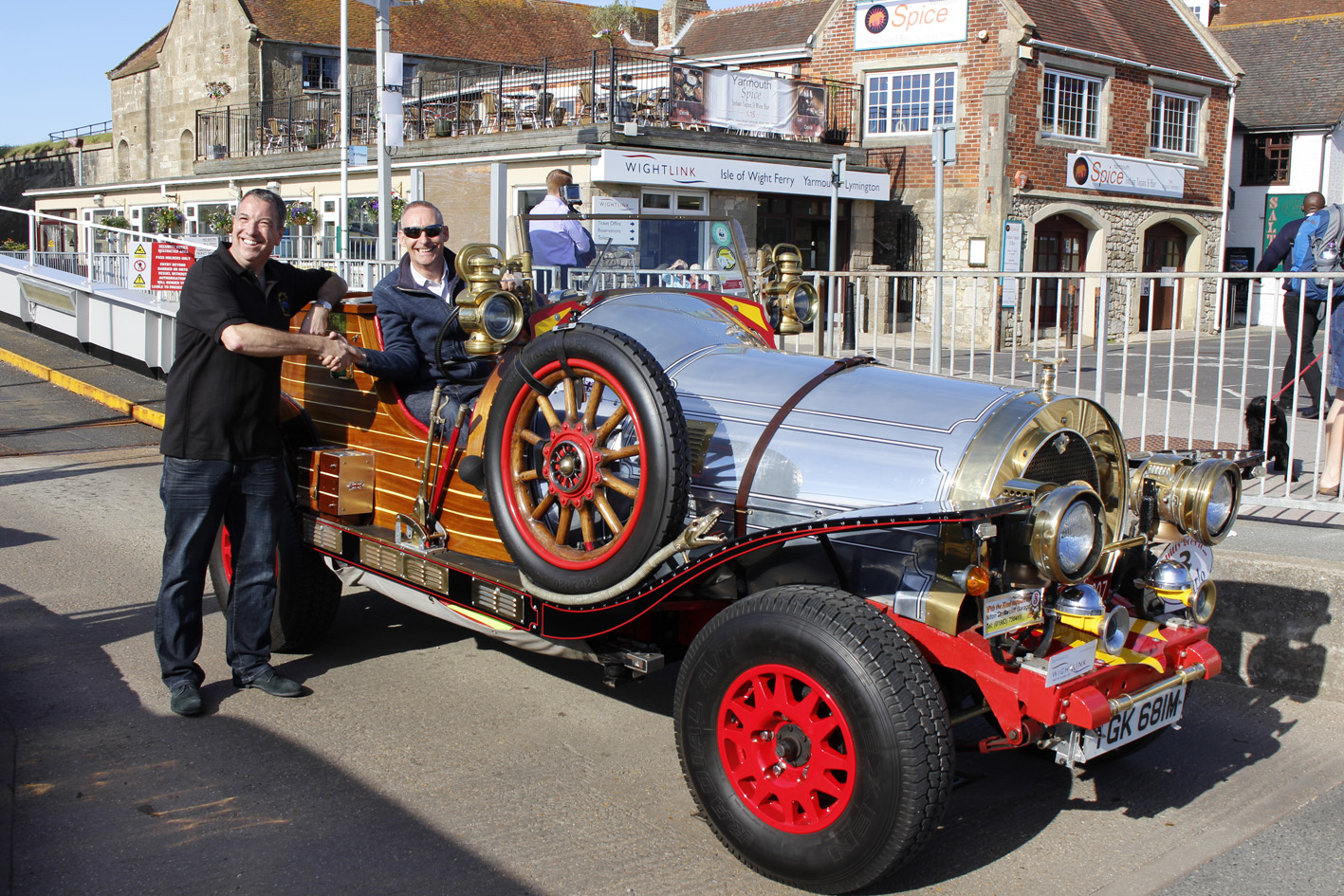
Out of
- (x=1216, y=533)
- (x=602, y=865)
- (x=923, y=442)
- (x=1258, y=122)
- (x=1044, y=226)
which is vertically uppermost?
(x=1258, y=122)

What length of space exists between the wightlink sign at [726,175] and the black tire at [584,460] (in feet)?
48.8

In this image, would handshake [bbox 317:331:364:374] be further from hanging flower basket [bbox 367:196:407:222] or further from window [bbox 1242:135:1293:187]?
window [bbox 1242:135:1293:187]

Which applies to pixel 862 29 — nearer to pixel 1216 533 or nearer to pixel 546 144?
pixel 546 144

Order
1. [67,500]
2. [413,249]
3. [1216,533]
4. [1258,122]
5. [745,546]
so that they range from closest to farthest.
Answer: [745,546] < [1216,533] < [413,249] < [67,500] < [1258,122]

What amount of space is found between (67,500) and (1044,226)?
21598 millimetres

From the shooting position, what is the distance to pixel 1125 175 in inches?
1005

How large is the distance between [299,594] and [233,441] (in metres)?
0.91

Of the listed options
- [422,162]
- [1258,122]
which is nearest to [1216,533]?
[422,162]

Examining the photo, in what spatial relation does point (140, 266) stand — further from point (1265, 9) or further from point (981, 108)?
point (1265, 9)

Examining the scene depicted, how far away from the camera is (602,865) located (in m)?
3.22

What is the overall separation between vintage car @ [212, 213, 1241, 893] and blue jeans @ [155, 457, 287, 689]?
25cm

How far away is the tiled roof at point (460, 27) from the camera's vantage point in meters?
39.5

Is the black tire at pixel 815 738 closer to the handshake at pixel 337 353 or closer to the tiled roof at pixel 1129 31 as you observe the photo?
the handshake at pixel 337 353

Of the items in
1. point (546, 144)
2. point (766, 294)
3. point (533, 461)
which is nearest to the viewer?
point (533, 461)
